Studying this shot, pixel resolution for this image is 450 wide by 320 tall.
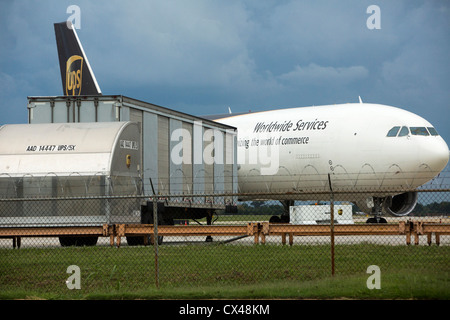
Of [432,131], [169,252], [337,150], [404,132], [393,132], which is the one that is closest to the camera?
[169,252]

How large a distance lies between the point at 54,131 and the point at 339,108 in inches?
535

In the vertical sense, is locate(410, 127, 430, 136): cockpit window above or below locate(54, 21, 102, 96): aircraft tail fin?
below

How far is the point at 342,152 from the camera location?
91.8 ft

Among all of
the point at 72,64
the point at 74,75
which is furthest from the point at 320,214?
the point at 72,64

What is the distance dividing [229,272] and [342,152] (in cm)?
1539

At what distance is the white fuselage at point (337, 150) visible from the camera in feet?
86.4

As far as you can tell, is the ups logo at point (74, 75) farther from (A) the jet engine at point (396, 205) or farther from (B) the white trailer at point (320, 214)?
(A) the jet engine at point (396, 205)

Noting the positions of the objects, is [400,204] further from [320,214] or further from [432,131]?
[432,131]

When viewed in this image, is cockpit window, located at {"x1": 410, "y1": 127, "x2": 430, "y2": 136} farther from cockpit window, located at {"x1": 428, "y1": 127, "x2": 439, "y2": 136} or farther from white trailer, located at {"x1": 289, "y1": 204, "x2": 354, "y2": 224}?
white trailer, located at {"x1": 289, "y1": 204, "x2": 354, "y2": 224}

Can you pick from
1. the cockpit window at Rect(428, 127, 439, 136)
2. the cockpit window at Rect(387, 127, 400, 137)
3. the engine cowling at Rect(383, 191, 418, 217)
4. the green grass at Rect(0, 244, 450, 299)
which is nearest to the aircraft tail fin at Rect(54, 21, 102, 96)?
the cockpit window at Rect(387, 127, 400, 137)

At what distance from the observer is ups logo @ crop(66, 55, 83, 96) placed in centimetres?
3472

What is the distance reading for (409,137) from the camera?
26375 mm
